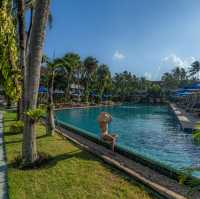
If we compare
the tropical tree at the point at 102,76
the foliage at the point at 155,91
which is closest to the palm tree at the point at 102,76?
the tropical tree at the point at 102,76

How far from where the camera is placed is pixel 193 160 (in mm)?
8984

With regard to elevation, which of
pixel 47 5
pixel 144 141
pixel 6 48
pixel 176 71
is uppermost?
pixel 176 71

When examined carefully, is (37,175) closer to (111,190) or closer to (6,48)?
(111,190)

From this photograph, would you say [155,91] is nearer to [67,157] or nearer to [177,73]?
[177,73]

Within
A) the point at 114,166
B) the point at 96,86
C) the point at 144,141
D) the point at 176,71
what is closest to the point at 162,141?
the point at 144,141

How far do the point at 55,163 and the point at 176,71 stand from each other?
9369 centimetres

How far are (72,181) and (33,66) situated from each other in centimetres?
308

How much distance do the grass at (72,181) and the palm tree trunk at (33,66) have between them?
2.27 ft

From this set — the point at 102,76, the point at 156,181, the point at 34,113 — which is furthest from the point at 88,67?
the point at 156,181

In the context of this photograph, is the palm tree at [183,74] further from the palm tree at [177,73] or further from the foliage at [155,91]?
the foliage at [155,91]

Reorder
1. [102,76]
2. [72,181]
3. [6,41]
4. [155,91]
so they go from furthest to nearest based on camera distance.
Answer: [155,91]
[102,76]
[6,41]
[72,181]

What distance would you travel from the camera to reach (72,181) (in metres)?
5.00

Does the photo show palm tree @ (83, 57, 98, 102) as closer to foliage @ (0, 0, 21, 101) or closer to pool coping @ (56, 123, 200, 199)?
pool coping @ (56, 123, 200, 199)

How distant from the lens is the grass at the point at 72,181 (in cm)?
438
